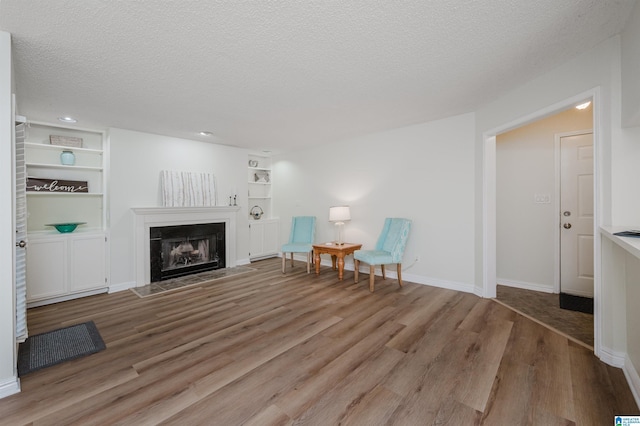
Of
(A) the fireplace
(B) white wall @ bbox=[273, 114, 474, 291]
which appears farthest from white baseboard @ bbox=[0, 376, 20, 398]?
(B) white wall @ bbox=[273, 114, 474, 291]

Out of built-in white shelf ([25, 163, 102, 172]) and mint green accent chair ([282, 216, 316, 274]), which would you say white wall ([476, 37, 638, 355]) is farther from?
built-in white shelf ([25, 163, 102, 172])

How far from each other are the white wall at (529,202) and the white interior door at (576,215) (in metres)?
0.10

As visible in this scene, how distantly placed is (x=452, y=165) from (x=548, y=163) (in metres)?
1.19

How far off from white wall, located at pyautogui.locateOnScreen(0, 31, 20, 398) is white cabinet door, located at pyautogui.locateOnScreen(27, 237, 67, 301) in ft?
6.60

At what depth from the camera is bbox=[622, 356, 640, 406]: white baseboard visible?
159 centimetres

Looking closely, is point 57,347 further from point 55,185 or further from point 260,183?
point 260,183

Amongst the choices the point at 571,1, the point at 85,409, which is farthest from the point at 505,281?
the point at 85,409

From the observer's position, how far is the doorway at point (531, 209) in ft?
11.2

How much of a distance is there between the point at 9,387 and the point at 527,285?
17.3 ft

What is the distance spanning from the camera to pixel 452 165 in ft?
12.3

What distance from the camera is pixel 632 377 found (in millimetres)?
1703

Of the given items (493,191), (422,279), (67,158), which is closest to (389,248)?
(422,279)

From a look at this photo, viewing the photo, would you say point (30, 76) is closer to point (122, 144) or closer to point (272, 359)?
point (122, 144)

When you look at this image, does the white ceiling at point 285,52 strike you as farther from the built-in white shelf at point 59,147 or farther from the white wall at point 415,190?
the white wall at point 415,190
